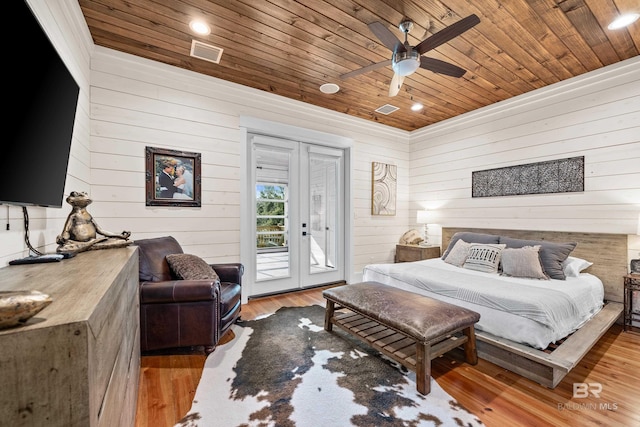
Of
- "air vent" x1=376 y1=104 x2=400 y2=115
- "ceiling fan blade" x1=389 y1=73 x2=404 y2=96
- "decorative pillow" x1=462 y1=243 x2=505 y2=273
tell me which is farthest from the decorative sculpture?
"air vent" x1=376 y1=104 x2=400 y2=115

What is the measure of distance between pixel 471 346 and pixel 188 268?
2.50m

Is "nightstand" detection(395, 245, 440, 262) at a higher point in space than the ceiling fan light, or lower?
lower

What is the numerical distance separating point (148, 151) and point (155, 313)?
1806 mm

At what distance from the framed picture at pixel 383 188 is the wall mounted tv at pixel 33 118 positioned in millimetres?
4134

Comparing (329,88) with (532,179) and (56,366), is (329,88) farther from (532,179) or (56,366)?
(56,366)

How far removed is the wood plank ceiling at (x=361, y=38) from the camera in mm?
2260

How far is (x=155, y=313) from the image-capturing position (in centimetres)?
227

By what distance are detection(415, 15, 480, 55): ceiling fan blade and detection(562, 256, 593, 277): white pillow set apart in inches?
104

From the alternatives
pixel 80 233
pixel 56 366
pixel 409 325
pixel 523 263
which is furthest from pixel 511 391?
pixel 80 233

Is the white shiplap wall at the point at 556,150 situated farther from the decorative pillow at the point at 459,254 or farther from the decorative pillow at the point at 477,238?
the decorative pillow at the point at 459,254

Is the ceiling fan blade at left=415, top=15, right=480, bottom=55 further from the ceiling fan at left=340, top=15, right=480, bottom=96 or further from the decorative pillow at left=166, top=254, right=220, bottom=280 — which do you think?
the decorative pillow at left=166, top=254, right=220, bottom=280

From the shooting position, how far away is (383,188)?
510cm

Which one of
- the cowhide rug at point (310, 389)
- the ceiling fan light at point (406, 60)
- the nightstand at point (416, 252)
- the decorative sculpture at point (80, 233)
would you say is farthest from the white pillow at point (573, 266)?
the decorative sculpture at point (80, 233)

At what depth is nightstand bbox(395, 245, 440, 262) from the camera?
467 centimetres
